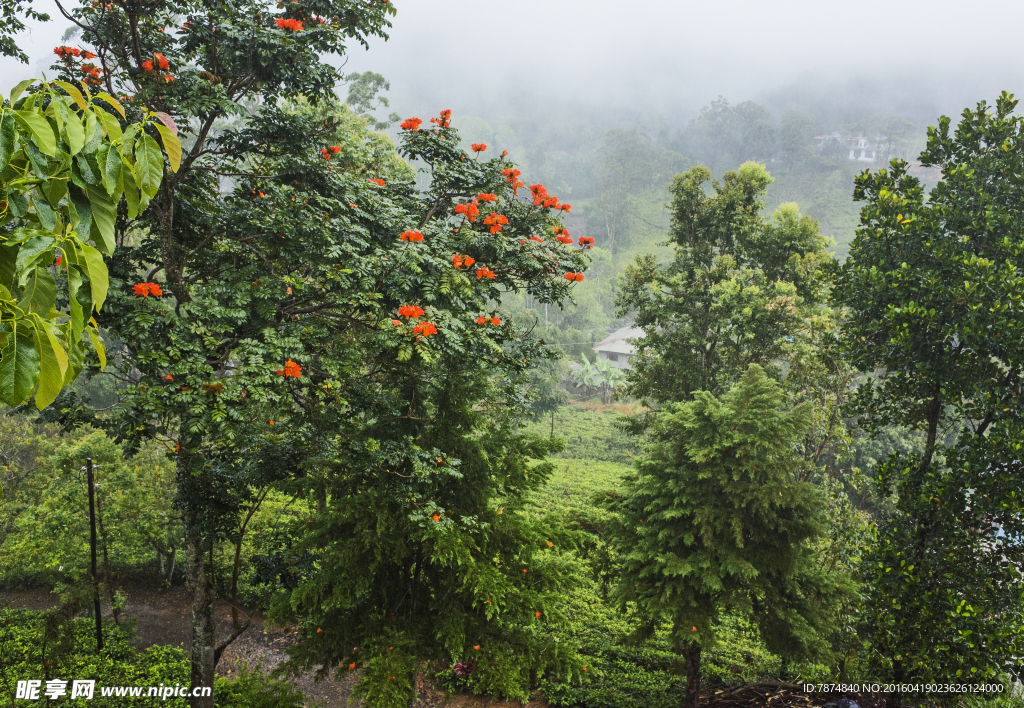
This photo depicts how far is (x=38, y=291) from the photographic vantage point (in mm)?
944

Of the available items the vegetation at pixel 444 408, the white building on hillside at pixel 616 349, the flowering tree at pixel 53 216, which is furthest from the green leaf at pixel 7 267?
the white building on hillside at pixel 616 349

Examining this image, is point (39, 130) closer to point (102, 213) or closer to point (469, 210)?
point (102, 213)

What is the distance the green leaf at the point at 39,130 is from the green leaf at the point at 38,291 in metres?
0.22

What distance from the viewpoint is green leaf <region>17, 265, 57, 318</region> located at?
0.93 meters

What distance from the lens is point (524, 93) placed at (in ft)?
297

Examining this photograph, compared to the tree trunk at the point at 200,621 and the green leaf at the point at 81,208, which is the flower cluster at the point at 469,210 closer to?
the tree trunk at the point at 200,621

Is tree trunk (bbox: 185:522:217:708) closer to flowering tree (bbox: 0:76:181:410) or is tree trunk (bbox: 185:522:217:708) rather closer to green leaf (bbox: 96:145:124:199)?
flowering tree (bbox: 0:76:181:410)

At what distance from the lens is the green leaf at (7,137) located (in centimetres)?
96

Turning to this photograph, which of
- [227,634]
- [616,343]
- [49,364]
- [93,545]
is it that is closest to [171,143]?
[49,364]

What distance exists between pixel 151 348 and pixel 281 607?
208cm

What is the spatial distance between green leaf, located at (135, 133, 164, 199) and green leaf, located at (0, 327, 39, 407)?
0.40 meters

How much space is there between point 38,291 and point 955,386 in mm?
5509

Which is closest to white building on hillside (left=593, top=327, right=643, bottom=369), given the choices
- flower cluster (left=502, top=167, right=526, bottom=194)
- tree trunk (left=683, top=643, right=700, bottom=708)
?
tree trunk (left=683, top=643, right=700, bottom=708)

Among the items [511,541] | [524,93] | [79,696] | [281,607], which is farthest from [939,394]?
[524,93]
